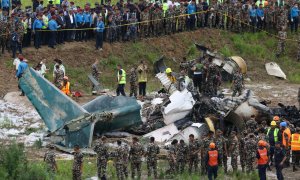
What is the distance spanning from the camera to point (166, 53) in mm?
41406

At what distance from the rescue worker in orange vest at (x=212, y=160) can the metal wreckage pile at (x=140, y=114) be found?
11.3 ft

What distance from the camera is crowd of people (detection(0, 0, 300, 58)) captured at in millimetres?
37250

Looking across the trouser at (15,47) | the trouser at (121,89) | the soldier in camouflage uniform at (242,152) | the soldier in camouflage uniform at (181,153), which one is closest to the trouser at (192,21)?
the trouser at (121,89)

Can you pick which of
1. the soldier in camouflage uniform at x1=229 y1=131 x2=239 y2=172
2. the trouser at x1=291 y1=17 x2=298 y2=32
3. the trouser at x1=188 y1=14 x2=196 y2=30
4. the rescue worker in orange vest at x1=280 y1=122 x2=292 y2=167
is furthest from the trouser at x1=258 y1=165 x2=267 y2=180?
the trouser at x1=291 y1=17 x2=298 y2=32

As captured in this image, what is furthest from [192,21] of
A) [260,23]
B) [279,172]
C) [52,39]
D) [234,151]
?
[279,172]

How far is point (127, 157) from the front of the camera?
82.3 ft

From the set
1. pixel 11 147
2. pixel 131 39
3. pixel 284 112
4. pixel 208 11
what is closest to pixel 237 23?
pixel 208 11

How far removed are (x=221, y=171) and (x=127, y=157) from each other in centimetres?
314

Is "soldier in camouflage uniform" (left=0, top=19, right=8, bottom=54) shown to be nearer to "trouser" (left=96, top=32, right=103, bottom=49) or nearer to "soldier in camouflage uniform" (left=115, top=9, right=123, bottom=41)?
"trouser" (left=96, top=32, right=103, bottom=49)

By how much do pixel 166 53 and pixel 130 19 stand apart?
252 centimetres

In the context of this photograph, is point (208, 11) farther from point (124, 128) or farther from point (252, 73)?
point (124, 128)

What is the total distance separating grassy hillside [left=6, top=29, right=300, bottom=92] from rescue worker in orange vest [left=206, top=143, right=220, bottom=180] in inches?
474

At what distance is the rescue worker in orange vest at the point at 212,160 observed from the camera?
996 inches

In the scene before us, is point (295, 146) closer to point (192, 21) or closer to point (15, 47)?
point (15, 47)
